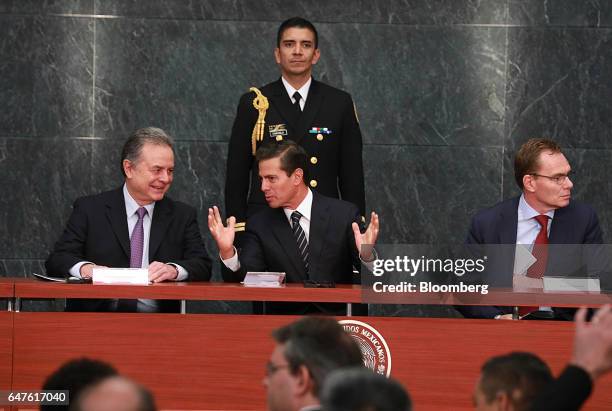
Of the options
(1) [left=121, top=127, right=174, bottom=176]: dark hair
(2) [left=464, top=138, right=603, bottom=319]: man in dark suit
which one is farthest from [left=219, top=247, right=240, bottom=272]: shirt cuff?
(2) [left=464, top=138, right=603, bottom=319]: man in dark suit

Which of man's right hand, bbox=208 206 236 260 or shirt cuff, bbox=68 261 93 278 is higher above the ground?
man's right hand, bbox=208 206 236 260

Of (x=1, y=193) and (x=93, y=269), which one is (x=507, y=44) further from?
(x=93, y=269)

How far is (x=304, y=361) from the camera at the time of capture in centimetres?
357

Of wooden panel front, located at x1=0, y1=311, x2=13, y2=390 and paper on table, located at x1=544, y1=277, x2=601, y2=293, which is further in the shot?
paper on table, located at x1=544, y1=277, x2=601, y2=293

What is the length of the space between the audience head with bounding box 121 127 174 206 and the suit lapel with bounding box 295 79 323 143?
1.08 m

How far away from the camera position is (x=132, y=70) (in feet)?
A: 30.0

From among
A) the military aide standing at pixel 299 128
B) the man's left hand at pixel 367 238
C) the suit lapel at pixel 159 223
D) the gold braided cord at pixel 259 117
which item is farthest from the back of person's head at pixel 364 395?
the gold braided cord at pixel 259 117

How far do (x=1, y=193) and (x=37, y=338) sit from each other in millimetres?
3733

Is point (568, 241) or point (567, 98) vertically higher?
point (567, 98)

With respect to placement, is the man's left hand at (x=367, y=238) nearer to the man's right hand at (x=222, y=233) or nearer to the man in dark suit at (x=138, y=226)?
the man's right hand at (x=222, y=233)

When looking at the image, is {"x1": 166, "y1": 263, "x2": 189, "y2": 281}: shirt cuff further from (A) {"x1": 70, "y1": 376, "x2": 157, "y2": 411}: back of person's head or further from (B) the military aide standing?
(A) {"x1": 70, "y1": 376, "x2": 157, "y2": 411}: back of person's head

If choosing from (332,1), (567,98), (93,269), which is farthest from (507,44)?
(93,269)

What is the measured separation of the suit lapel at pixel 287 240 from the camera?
21.5 ft

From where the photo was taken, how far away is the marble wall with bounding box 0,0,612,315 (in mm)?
9125
